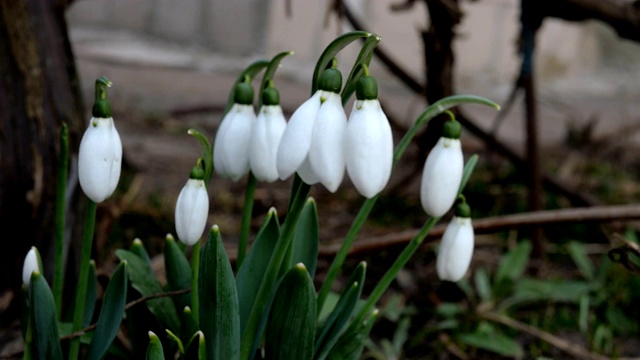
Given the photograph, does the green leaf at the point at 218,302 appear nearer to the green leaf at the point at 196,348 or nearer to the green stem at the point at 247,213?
the green leaf at the point at 196,348

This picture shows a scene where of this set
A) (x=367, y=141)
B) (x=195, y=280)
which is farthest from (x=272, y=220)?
(x=367, y=141)

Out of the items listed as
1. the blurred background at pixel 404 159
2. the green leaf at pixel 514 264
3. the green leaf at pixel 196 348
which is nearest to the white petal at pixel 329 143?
the green leaf at pixel 196 348

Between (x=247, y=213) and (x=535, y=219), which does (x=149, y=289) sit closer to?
(x=247, y=213)

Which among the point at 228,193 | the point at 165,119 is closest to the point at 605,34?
the point at 165,119

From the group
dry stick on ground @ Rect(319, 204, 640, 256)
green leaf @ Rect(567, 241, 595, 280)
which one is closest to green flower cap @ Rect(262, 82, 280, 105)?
dry stick on ground @ Rect(319, 204, 640, 256)

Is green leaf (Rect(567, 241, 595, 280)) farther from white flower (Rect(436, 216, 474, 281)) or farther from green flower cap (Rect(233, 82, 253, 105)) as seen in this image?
green flower cap (Rect(233, 82, 253, 105))
